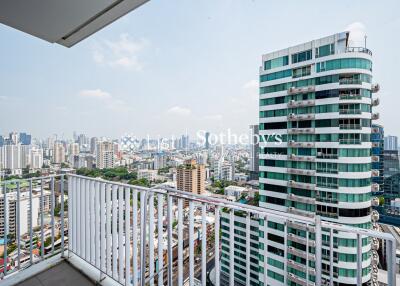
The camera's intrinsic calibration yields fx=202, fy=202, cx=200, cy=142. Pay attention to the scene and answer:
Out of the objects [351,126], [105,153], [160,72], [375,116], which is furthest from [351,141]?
[105,153]

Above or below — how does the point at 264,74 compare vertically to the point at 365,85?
above

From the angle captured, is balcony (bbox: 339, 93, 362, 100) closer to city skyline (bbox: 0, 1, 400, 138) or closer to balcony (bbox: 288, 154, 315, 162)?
balcony (bbox: 288, 154, 315, 162)

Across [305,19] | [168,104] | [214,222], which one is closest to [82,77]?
[168,104]

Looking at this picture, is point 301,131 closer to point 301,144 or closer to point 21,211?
point 301,144

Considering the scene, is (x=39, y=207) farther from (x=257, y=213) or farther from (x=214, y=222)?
(x=257, y=213)

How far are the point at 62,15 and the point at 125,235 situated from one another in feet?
6.24

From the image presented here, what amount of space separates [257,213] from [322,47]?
17.7m

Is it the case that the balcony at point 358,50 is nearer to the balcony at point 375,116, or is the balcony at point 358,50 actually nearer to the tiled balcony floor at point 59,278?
the balcony at point 375,116

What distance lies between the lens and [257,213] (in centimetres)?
114

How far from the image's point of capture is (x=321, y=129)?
14.7 m

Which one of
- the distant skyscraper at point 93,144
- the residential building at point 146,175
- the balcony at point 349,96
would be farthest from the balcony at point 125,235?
the balcony at point 349,96

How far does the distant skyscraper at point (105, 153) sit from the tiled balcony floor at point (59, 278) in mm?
2781

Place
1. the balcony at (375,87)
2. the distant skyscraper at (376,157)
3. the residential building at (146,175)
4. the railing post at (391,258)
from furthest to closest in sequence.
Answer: the balcony at (375,87) < the distant skyscraper at (376,157) < the residential building at (146,175) < the railing post at (391,258)

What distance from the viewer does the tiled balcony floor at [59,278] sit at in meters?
1.83
